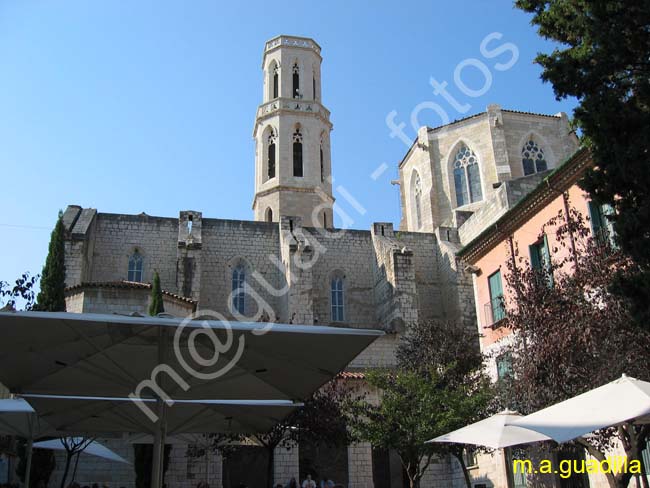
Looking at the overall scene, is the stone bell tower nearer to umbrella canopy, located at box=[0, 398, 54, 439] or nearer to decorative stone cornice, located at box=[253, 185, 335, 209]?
decorative stone cornice, located at box=[253, 185, 335, 209]

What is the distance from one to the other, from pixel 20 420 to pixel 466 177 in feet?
90.2

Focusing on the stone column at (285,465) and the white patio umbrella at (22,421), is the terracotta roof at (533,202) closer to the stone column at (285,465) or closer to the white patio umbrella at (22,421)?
the stone column at (285,465)

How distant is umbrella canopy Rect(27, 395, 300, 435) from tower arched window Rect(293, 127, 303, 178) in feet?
89.2

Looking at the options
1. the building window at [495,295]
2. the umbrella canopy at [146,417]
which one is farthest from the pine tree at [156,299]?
the umbrella canopy at [146,417]

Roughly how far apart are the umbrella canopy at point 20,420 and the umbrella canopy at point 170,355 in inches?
100

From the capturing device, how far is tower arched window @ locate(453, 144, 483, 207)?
3269cm

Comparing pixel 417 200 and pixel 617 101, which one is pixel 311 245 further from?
pixel 617 101

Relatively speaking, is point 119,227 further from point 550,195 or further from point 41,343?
point 41,343

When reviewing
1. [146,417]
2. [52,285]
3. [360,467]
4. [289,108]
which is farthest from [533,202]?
[289,108]

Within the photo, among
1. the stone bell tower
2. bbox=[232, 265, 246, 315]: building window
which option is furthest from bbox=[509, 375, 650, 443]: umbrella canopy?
the stone bell tower

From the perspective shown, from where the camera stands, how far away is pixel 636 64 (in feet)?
24.2

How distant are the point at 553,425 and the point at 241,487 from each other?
5192 millimetres

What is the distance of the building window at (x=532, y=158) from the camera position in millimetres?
32250

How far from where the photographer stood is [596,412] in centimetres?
649
